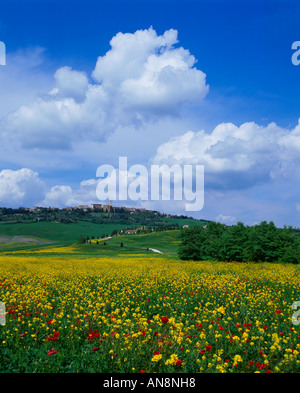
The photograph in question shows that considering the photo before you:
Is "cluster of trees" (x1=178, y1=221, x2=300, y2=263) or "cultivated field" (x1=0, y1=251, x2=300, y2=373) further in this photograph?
"cluster of trees" (x1=178, y1=221, x2=300, y2=263)

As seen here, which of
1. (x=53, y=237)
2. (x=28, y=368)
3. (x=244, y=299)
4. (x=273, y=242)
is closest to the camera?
(x=28, y=368)

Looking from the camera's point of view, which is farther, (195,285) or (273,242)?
(273,242)

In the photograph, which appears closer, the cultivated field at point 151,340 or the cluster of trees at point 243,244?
the cultivated field at point 151,340

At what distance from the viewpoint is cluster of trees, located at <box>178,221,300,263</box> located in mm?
39719

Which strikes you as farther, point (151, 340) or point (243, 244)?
point (243, 244)

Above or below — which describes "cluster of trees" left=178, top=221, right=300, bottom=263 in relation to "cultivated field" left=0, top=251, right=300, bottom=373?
below

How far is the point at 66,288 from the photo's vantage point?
1340 centimetres

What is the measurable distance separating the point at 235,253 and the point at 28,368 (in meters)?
40.5

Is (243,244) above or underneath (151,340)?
underneath

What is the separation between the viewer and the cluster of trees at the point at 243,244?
39.7 m

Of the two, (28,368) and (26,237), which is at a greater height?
(28,368)

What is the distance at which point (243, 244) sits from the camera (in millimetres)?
42812
